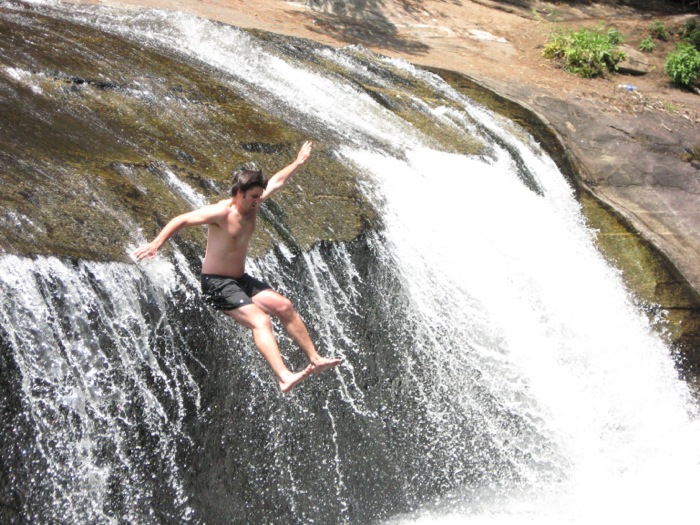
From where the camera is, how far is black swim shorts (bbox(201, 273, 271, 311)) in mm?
4898

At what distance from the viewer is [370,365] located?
6312 mm

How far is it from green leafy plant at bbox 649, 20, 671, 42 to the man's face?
1217cm

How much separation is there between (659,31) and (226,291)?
12.5 metres

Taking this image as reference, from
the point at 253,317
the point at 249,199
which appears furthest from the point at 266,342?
the point at 249,199

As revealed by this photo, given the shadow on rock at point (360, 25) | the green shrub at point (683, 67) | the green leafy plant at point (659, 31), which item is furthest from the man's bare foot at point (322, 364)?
the green leafy plant at point (659, 31)

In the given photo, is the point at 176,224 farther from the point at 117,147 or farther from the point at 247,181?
the point at 117,147

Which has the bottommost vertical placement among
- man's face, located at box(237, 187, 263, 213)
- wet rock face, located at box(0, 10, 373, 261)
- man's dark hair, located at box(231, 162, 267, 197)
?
wet rock face, located at box(0, 10, 373, 261)

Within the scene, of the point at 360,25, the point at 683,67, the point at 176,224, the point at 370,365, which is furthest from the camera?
the point at 360,25

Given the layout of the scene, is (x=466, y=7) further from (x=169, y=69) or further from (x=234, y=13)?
(x=169, y=69)

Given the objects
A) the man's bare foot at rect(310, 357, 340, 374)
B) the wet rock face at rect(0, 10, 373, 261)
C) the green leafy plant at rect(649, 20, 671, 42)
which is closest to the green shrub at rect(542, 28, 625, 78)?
the green leafy plant at rect(649, 20, 671, 42)

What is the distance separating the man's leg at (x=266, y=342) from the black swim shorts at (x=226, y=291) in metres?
0.04

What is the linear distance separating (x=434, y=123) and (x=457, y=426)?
3695mm

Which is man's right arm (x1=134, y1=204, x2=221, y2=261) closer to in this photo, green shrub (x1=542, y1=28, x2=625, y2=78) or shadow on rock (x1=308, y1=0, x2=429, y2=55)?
shadow on rock (x1=308, y1=0, x2=429, y2=55)

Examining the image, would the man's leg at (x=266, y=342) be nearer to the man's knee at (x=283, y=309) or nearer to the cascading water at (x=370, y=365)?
the man's knee at (x=283, y=309)
